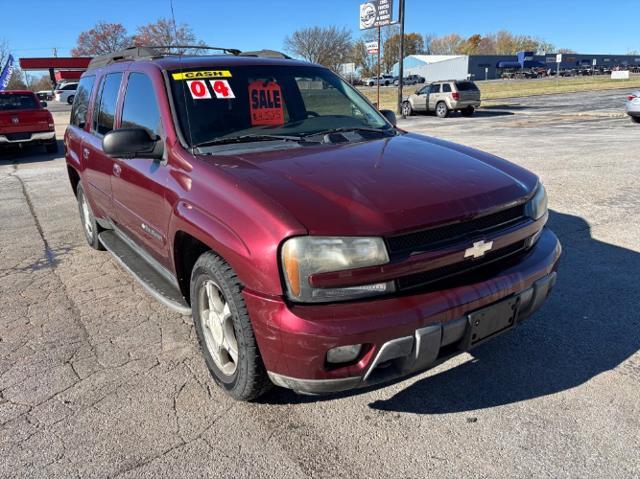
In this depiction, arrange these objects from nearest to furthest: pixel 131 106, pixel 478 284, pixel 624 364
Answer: pixel 478 284 → pixel 624 364 → pixel 131 106

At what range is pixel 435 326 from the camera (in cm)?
228


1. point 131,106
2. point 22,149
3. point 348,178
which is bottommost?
point 22,149

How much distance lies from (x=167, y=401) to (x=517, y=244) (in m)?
2.12

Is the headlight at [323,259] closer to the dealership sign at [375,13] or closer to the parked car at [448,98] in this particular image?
the parked car at [448,98]

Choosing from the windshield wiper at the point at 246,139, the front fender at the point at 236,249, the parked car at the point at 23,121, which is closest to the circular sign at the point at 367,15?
the parked car at the point at 23,121

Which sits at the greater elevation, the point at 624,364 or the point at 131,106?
the point at 131,106

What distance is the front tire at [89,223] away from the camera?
5297mm

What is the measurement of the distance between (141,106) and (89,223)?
7.83ft

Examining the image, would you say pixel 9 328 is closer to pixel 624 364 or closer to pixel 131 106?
pixel 131 106

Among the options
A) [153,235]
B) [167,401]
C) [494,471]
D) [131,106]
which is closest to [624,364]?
[494,471]

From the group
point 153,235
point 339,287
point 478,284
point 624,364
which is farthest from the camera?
point 153,235

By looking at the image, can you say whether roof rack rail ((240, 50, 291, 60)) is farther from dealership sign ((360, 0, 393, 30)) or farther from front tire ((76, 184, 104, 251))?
dealership sign ((360, 0, 393, 30))

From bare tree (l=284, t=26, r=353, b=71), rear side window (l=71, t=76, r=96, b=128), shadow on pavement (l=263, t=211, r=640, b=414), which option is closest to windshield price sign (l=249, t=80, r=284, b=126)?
shadow on pavement (l=263, t=211, r=640, b=414)

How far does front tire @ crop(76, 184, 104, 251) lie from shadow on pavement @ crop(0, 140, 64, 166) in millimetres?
9198
